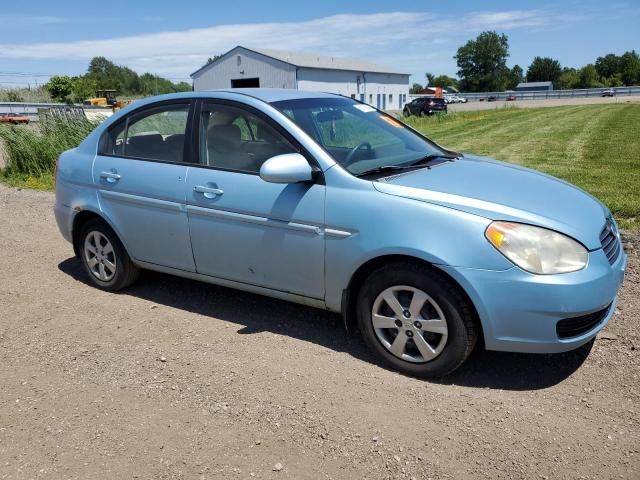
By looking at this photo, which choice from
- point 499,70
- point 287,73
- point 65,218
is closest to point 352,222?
point 65,218

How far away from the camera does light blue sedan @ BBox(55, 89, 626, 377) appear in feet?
10.5

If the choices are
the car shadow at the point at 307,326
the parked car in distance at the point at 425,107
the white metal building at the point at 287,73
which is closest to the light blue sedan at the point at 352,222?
the car shadow at the point at 307,326

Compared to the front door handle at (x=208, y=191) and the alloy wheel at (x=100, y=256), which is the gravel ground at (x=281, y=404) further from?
the front door handle at (x=208, y=191)

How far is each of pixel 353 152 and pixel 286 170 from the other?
0.60m

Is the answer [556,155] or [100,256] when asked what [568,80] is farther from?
[100,256]

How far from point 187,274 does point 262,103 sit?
1466 millimetres

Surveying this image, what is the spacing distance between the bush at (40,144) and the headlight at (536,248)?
10.9 meters

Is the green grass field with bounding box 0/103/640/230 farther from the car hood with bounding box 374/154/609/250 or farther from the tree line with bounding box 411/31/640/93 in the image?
the tree line with bounding box 411/31/640/93

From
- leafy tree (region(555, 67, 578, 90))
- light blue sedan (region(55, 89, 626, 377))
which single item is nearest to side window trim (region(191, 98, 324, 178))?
light blue sedan (region(55, 89, 626, 377))

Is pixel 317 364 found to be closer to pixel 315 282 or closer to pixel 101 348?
pixel 315 282

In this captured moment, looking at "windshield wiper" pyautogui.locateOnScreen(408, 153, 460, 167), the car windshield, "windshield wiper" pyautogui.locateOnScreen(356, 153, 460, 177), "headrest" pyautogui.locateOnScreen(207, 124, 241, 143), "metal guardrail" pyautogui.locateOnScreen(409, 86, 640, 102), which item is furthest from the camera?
"metal guardrail" pyautogui.locateOnScreen(409, 86, 640, 102)

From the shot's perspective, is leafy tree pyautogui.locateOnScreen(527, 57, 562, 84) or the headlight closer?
the headlight

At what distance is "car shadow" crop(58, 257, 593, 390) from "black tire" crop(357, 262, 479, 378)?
164mm

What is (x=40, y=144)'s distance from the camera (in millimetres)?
12242
